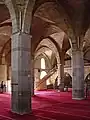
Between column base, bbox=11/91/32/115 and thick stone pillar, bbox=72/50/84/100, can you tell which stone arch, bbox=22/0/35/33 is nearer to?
column base, bbox=11/91/32/115

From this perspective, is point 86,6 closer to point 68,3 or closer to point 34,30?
point 68,3

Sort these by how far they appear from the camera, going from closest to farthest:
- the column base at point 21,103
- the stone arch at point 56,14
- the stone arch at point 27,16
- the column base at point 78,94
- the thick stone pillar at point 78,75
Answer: the column base at point 21,103 → the stone arch at point 27,16 → the stone arch at point 56,14 → the column base at point 78,94 → the thick stone pillar at point 78,75

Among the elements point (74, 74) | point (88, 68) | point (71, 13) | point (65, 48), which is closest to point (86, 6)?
point (71, 13)

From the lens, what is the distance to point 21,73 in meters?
9.19

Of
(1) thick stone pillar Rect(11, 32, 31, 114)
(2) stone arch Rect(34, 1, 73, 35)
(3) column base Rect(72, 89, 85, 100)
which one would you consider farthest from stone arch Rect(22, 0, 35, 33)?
(3) column base Rect(72, 89, 85, 100)

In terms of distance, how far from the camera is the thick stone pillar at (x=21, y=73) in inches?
360

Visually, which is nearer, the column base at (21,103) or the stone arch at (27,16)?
the column base at (21,103)

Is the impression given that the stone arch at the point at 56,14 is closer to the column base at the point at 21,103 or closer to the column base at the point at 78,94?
the column base at the point at 78,94

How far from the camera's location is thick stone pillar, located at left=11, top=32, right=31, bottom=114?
9148mm

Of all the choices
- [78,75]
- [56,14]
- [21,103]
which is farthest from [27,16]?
[78,75]

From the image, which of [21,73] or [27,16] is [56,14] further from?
[21,73]

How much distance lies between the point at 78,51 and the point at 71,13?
279cm

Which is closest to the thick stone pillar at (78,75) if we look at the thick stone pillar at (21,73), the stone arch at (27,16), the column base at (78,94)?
the column base at (78,94)

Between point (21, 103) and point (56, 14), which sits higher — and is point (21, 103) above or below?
below
